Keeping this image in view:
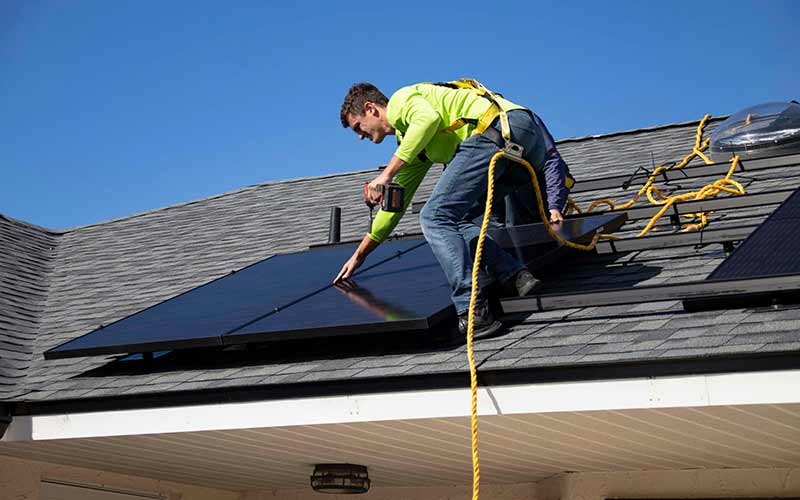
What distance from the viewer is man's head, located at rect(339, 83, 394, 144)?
212 inches

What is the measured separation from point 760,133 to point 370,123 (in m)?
2.93

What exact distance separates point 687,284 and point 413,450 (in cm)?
186

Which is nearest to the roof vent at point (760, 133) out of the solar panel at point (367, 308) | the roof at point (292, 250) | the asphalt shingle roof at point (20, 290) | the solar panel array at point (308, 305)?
the roof at point (292, 250)

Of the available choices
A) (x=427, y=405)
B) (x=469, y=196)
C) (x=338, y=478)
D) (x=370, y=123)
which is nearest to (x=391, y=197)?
(x=469, y=196)

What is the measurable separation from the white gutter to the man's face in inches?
60.3

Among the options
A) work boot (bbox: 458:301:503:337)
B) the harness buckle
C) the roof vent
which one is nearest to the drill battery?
the harness buckle

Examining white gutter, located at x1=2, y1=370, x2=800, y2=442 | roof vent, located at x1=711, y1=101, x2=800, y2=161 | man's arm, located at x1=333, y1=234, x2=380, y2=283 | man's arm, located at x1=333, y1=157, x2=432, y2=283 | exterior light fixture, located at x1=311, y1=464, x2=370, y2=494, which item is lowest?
exterior light fixture, located at x1=311, y1=464, x2=370, y2=494

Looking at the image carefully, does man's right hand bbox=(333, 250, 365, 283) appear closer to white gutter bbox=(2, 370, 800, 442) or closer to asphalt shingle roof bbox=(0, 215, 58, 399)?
white gutter bbox=(2, 370, 800, 442)

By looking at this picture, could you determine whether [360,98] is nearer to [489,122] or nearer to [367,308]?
[489,122]

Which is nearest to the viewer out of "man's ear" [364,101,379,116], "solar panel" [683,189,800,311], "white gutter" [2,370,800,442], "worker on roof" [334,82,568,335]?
"white gutter" [2,370,800,442]

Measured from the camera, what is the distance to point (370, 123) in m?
5.41

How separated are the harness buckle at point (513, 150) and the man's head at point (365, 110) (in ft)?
2.35

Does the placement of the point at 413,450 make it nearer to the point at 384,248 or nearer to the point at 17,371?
the point at 384,248

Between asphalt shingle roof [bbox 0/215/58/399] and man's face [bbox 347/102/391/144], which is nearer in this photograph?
man's face [bbox 347/102/391/144]
